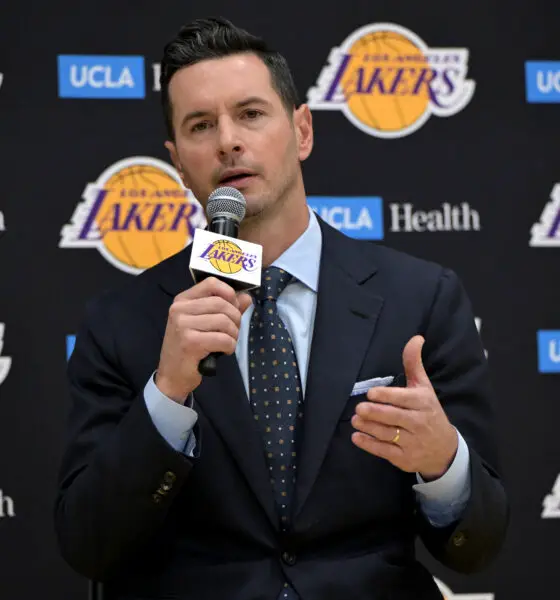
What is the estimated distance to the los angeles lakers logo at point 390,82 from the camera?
3225 mm

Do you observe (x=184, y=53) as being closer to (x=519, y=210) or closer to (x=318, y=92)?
(x=318, y=92)

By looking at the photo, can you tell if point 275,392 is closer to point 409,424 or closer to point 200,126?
point 409,424

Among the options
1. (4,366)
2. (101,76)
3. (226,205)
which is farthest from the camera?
(101,76)

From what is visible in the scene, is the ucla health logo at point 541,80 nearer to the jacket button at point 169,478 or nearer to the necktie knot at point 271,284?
the necktie knot at point 271,284

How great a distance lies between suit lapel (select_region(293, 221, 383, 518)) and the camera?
195 cm

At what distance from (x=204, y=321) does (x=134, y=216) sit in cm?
154

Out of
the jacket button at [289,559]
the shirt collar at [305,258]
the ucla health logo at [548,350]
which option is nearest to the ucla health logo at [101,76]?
the shirt collar at [305,258]

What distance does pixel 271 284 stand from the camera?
2154 millimetres

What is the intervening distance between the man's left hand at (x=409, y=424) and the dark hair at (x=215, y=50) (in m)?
0.86

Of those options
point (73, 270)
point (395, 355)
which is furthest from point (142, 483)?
point (73, 270)

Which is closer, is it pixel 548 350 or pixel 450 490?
pixel 450 490

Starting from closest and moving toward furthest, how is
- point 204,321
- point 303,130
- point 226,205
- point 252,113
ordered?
point 204,321 < point 226,205 < point 252,113 < point 303,130

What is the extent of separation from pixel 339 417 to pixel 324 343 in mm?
173

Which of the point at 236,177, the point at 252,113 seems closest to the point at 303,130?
the point at 252,113
